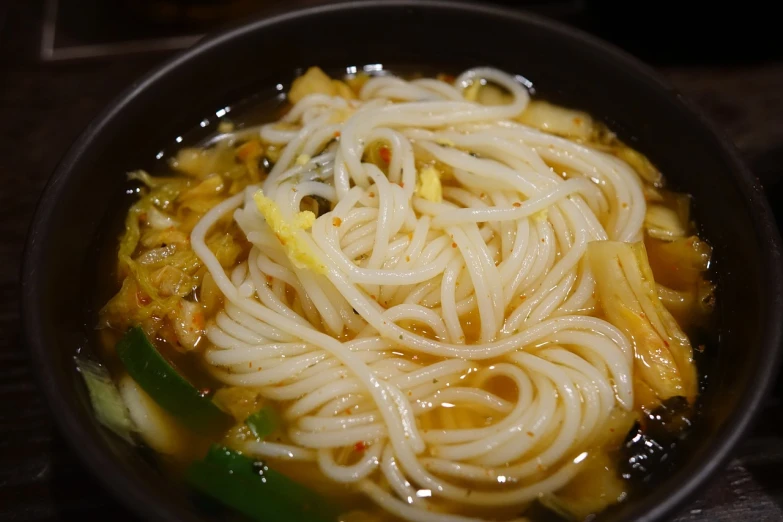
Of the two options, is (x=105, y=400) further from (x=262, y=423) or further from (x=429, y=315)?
(x=429, y=315)

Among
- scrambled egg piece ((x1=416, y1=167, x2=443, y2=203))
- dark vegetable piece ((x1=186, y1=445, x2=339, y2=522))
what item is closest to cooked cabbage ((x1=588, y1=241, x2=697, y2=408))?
scrambled egg piece ((x1=416, y1=167, x2=443, y2=203))

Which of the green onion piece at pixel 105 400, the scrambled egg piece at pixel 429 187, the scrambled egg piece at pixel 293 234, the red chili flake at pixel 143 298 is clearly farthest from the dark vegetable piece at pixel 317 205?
the green onion piece at pixel 105 400

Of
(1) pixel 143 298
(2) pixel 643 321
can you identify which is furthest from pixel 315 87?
(2) pixel 643 321

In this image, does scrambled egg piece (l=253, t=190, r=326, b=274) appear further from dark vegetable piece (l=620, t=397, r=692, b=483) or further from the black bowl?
dark vegetable piece (l=620, t=397, r=692, b=483)

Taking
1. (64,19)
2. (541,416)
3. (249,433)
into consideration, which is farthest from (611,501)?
(64,19)

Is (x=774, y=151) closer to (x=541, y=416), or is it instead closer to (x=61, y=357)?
(x=541, y=416)
